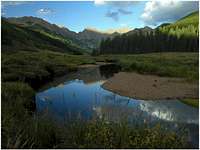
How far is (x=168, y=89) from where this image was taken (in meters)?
31.2

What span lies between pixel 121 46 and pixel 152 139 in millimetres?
136294

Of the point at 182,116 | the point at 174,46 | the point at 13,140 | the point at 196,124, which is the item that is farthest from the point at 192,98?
the point at 174,46

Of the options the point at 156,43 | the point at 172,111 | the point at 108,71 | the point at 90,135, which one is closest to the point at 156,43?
the point at 156,43

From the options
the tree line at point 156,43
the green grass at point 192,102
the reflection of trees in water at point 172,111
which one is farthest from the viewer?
the tree line at point 156,43

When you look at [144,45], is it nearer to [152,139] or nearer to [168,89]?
[168,89]

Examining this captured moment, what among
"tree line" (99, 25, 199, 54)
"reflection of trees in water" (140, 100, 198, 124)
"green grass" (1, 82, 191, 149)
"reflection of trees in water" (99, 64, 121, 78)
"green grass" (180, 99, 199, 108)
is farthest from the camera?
"tree line" (99, 25, 199, 54)

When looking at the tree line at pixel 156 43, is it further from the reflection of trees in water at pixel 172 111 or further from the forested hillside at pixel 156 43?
the reflection of trees in water at pixel 172 111

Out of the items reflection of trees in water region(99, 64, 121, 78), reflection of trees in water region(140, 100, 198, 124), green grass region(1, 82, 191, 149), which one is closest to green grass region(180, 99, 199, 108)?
reflection of trees in water region(140, 100, 198, 124)

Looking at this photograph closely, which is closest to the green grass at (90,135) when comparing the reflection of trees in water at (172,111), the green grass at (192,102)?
the reflection of trees in water at (172,111)

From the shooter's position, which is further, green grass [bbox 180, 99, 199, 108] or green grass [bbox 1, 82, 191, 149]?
green grass [bbox 180, 99, 199, 108]

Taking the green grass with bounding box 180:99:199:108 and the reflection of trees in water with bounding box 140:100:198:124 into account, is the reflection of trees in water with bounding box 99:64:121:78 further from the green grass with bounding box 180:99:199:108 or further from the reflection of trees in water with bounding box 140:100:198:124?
the reflection of trees in water with bounding box 140:100:198:124

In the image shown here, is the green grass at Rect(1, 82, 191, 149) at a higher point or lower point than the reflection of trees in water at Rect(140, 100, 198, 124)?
higher

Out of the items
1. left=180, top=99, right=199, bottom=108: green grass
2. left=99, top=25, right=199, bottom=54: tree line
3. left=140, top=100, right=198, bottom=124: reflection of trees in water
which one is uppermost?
left=99, top=25, right=199, bottom=54: tree line

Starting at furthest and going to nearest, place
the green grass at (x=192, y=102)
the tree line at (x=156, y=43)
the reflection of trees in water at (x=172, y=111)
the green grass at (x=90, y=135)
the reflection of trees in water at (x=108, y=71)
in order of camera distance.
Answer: the tree line at (x=156, y=43) < the reflection of trees in water at (x=108, y=71) < the green grass at (x=192, y=102) < the reflection of trees in water at (x=172, y=111) < the green grass at (x=90, y=135)
